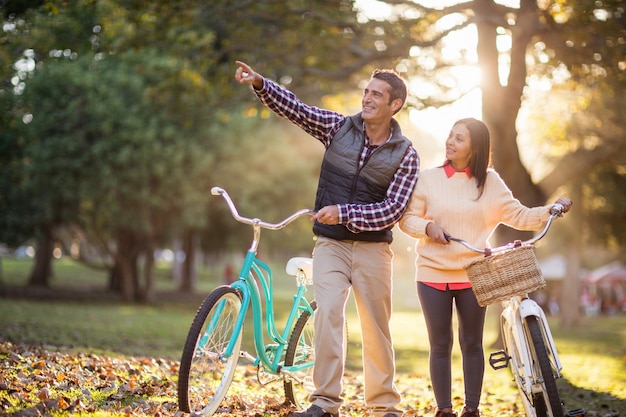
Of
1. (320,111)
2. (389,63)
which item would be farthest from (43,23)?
(320,111)

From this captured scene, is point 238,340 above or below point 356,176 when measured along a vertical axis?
below

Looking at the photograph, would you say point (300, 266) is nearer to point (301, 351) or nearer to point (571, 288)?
point (301, 351)

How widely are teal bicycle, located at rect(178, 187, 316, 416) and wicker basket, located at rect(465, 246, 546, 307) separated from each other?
4.12 ft

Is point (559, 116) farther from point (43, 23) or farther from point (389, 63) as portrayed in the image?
point (43, 23)

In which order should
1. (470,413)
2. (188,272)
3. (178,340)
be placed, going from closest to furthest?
(470,413) → (178,340) → (188,272)

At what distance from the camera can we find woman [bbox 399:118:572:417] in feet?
18.7

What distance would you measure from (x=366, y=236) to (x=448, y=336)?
3.12 feet

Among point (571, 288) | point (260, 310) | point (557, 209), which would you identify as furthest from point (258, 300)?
point (571, 288)

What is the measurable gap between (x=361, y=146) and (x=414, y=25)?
996 cm

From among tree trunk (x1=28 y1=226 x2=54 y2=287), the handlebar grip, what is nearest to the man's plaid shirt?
the handlebar grip

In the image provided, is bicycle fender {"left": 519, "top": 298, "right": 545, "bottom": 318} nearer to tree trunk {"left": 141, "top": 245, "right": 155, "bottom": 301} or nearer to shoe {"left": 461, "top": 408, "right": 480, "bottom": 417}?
→ shoe {"left": 461, "top": 408, "right": 480, "bottom": 417}

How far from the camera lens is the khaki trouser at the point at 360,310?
5488 mm

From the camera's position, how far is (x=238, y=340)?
5664 mm

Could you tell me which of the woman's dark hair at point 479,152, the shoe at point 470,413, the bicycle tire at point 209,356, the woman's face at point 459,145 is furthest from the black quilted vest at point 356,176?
the shoe at point 470,413
